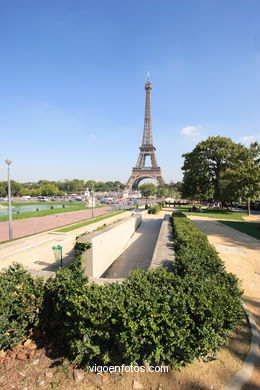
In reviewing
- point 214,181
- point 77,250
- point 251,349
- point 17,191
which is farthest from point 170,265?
point 17,191

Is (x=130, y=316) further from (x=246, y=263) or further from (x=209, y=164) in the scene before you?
(x=209, y=164)

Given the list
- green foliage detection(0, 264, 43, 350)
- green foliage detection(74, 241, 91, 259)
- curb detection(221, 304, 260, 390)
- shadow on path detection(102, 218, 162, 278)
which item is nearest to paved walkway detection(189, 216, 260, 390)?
curb detection(221, 304, 260, 390)

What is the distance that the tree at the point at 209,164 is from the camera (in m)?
30.4

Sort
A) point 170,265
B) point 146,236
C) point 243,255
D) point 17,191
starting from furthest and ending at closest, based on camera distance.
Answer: point 17,191 → point 146,236 → point 243,255 → point 170,265

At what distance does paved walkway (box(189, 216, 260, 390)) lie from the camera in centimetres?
458

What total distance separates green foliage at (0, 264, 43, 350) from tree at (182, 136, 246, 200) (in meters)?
29.9

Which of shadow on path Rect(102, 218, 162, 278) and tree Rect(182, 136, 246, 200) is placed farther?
tree Rect(182, 136, 246, 200)

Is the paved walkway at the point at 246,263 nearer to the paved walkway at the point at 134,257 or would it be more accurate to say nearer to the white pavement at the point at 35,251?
the paved walkway at the point at 134,257

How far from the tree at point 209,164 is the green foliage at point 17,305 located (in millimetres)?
29884

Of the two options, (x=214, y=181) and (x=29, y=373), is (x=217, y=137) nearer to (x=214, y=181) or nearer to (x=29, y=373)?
(x=214, y=181)

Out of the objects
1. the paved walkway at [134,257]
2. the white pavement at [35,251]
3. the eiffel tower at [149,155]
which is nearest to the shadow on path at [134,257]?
the paved walkway at [134,257]

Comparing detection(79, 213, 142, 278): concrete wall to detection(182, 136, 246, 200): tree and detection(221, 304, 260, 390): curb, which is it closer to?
detection(221, 304, 260, 390): curb

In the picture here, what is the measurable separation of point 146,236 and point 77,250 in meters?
9.14

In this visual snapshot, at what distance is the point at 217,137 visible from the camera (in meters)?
31.8
